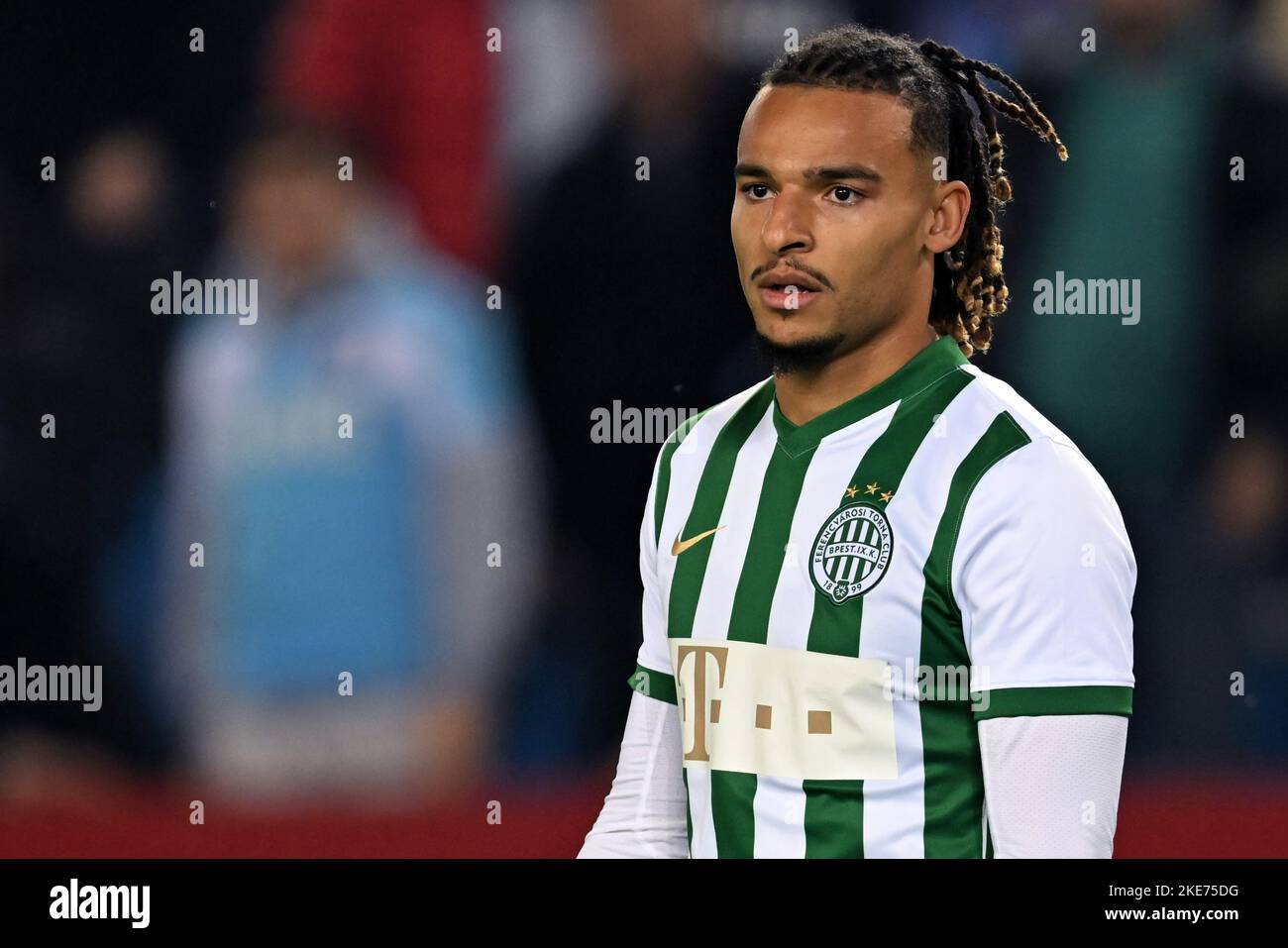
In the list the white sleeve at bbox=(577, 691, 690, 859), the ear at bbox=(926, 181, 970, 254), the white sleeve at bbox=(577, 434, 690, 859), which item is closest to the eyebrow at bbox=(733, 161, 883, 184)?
the ear at bbox=(926, 181, 970, 254)

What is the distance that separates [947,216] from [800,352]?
23cm

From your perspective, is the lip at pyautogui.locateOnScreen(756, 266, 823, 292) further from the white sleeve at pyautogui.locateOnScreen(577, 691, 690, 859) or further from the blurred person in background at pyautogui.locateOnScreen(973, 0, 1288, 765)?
the blurred person in background at pyautogui.locateOnScreen(973, 0, 1288, 765)

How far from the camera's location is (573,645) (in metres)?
3.25

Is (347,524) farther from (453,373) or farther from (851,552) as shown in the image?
(851,552)

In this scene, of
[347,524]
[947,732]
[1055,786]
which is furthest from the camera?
[347,524]

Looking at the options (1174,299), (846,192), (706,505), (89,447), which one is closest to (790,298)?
(846,192)

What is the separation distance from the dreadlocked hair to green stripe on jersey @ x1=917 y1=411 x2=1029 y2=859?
1.14ft

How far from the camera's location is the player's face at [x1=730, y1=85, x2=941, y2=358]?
164 cm

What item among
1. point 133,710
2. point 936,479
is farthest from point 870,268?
point 133,710

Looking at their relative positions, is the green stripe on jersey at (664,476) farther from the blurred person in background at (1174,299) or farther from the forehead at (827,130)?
the blurred person in background at (1174,299)

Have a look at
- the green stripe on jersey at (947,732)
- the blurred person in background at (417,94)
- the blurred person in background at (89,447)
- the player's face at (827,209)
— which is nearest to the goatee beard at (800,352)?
the player's face at (827,209)

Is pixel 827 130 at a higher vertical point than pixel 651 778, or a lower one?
higher

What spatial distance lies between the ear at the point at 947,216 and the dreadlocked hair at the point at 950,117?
4 centimetres

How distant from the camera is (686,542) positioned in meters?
1.77
